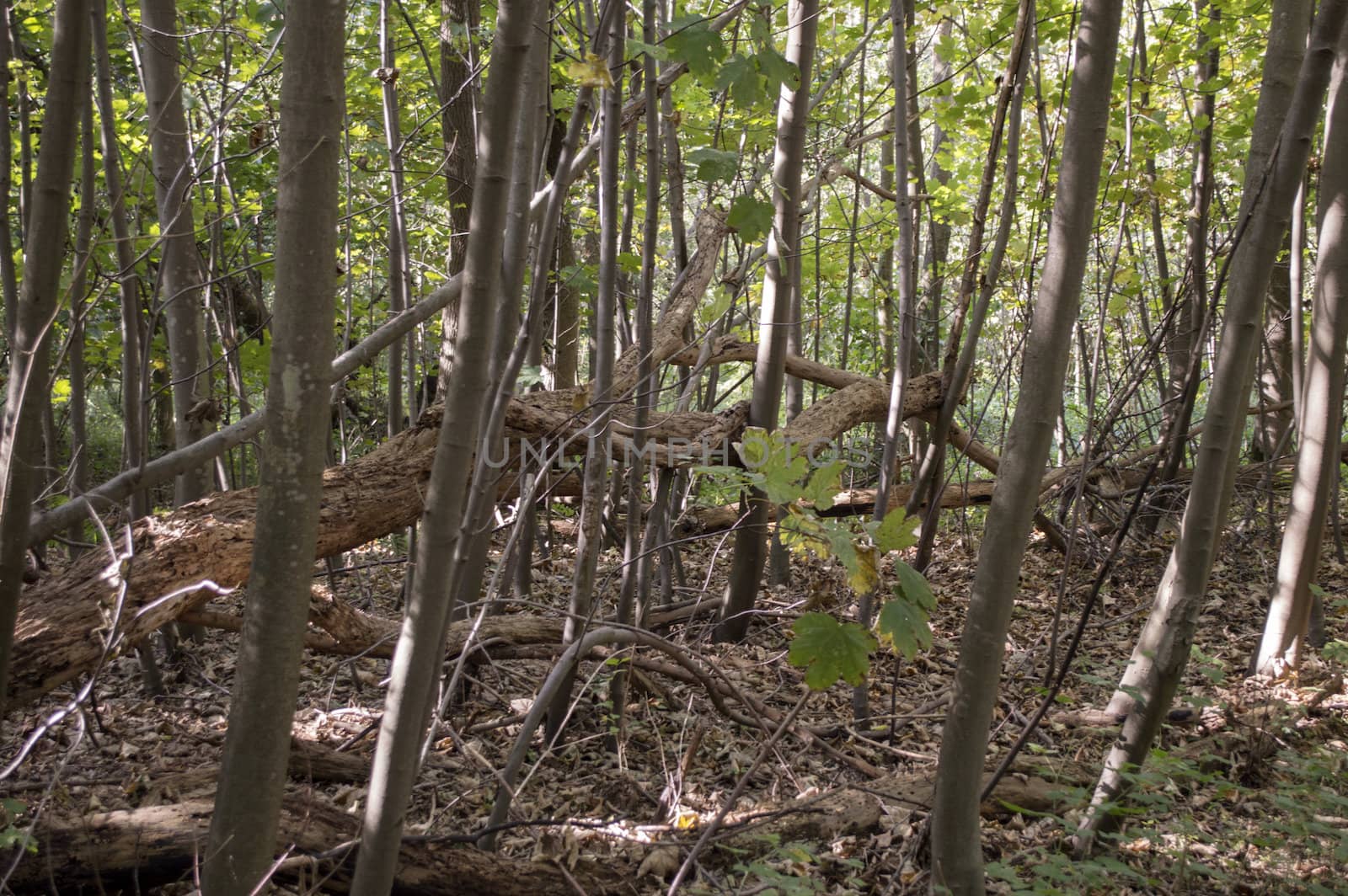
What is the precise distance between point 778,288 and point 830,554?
2608 mm

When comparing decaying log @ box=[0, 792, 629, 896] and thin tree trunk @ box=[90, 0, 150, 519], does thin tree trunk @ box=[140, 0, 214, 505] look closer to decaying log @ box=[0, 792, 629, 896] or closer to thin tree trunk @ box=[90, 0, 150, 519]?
thin tree trunk @ box=[90, 0, 150, 519]

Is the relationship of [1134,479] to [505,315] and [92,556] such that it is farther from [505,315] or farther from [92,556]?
[92,556]

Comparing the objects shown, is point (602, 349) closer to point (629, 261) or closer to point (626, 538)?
point (629, 261)

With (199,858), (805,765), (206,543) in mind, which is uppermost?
(206,543)

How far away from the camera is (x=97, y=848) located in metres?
2.36

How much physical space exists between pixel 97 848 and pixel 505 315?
68.7 inches

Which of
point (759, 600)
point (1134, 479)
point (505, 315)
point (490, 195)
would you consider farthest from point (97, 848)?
point (1134, 479)

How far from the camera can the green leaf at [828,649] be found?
79.5 inches

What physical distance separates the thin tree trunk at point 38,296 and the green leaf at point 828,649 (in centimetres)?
177

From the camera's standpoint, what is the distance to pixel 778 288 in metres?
4.43

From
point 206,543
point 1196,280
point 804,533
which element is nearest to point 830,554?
point 804,533

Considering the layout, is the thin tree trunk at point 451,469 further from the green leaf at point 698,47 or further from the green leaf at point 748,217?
the green leaf at point 748,217

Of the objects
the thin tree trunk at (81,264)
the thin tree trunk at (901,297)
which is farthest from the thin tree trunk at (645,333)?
the thin tree trunk at (81,264)

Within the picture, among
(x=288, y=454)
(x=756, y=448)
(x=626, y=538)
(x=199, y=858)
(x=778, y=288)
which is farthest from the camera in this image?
(x=778, y=288)
